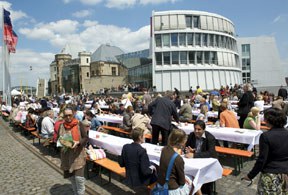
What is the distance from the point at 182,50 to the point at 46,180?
133 feet

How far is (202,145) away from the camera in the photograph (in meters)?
5.00

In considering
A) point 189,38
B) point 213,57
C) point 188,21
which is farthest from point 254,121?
point 213,57

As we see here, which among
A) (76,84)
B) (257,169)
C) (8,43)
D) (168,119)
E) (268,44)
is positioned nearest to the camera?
(257,169)

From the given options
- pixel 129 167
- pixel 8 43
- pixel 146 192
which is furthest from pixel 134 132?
pixel 8 43

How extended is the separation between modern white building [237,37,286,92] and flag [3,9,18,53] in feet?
195

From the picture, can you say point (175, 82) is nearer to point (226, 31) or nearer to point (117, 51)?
point (226, 31)

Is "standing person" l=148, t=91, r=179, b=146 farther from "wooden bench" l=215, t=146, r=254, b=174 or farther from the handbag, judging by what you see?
the handbag

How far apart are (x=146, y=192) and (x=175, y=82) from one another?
131 feet

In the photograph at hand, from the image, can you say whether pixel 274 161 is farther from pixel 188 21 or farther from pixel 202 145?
pixel 188 21

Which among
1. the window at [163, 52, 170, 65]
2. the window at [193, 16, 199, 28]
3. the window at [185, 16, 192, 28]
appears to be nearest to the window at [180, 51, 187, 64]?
the window at [163, 52, 170, 65]

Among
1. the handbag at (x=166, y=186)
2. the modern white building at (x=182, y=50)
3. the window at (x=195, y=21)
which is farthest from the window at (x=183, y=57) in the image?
the handbag at (x=166, y=186)

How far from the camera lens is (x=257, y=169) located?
10.5 feet

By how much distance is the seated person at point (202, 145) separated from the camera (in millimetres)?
4887

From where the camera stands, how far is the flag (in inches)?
941
